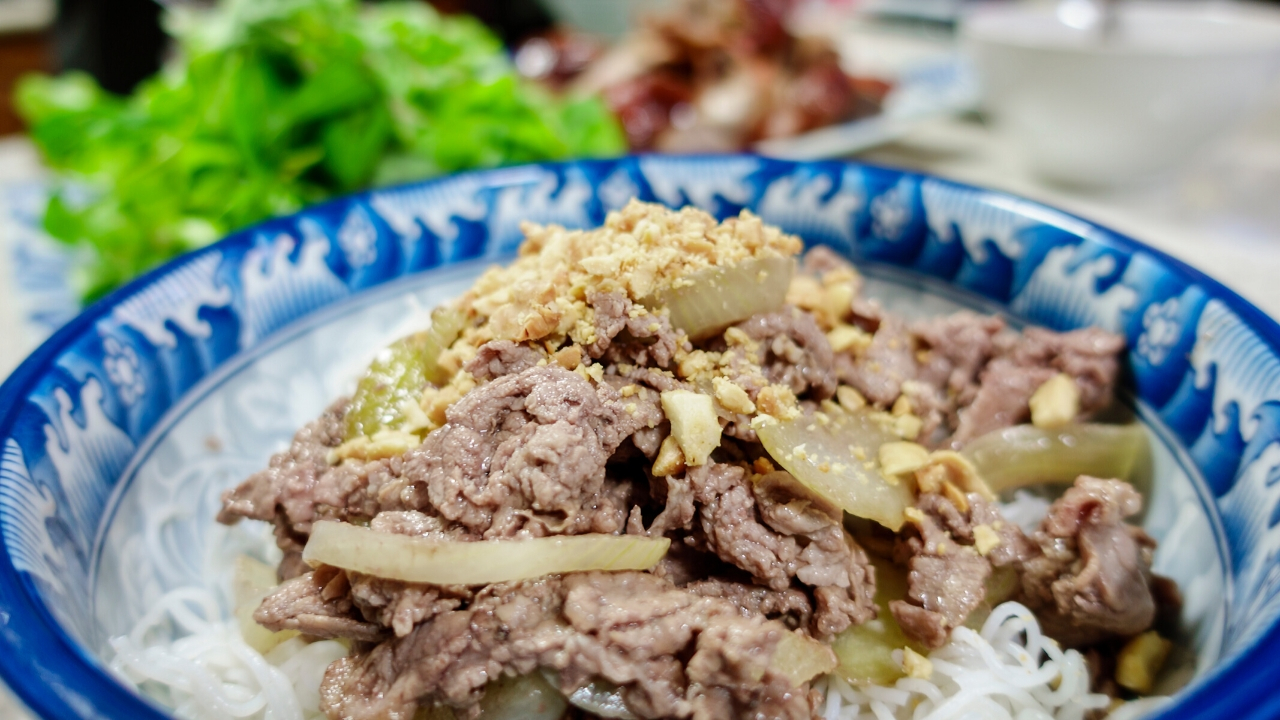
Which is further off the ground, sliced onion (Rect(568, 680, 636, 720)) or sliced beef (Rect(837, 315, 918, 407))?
sliced beef (Rect(837, 315, 918, 407))

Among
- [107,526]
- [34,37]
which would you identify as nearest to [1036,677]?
[107,526]

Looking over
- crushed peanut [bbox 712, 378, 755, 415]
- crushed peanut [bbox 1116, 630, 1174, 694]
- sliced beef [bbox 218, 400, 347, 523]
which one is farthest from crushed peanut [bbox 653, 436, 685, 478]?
crushed peanut [bbox 1116, 630, 1174, 694]

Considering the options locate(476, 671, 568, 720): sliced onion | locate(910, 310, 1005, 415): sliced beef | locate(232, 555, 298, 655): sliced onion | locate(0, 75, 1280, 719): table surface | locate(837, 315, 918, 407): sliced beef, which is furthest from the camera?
locate(0, 75, 1280, 719): table surface

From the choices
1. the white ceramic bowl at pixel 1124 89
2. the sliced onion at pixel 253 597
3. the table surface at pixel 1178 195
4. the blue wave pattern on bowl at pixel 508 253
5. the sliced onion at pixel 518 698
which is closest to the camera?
the blue wave pattern on bowl at pixel 508 253

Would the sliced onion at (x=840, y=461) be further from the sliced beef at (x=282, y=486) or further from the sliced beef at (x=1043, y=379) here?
the sliced beef at (x=282, y=486)

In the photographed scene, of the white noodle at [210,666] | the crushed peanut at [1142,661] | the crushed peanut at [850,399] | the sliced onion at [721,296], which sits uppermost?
the sliced onion at [721,296]

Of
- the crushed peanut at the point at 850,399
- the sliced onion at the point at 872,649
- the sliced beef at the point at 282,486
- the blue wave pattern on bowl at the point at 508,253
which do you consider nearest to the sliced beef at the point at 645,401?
→ the crushed peanut at the point at 850,399

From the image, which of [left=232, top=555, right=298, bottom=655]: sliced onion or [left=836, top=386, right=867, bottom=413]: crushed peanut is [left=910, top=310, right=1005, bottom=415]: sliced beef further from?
[left=232, top=555, right=298, bottom=655]: sliced onion
